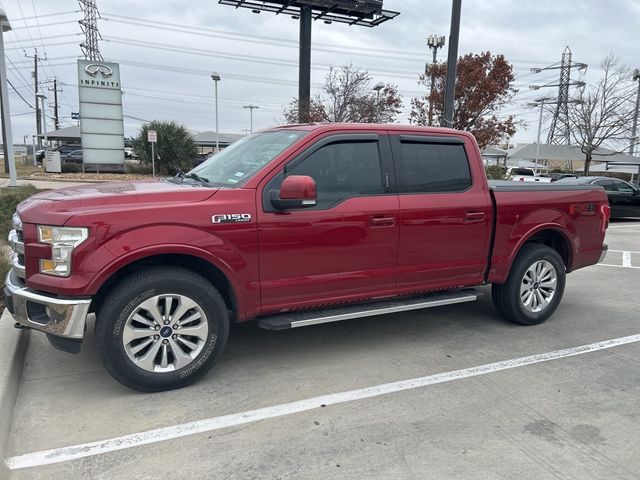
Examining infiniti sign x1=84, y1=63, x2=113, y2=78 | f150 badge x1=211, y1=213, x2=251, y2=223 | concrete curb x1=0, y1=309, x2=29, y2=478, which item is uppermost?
infiniti sign x1=84, y1=63, x2=113, y2=78

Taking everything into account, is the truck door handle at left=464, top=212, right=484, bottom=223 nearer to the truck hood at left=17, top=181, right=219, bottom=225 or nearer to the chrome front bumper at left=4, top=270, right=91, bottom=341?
the truck hood at left=17, top=181, right=219, bottom=225

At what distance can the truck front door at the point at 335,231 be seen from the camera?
393 centimetres

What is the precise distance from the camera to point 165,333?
3660 mm

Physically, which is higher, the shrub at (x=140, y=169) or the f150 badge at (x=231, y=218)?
the shrub at (x=140, y=169)

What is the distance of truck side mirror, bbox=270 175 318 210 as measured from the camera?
3.70 meters

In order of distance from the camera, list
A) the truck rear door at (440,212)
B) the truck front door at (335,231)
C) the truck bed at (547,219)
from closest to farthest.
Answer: the truck front door at (335,231) < the truck rear door at (440,212) < the truck bed at (547,219)

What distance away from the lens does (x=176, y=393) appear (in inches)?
148

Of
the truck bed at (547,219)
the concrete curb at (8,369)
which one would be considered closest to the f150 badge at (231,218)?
the concrete curb at (8,369)

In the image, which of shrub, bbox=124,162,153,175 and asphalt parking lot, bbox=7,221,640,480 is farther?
shrub, bbox=124,162,153,175

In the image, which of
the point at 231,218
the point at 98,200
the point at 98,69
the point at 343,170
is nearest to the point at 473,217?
the point at 343,170

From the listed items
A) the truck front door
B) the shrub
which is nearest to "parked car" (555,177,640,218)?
the truck front door

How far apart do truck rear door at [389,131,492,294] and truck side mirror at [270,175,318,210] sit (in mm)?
1004

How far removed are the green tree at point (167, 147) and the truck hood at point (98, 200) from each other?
25899mm

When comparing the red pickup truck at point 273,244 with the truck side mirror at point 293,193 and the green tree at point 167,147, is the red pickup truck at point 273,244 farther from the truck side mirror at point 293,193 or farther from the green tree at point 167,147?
the green tree at point 167,147
